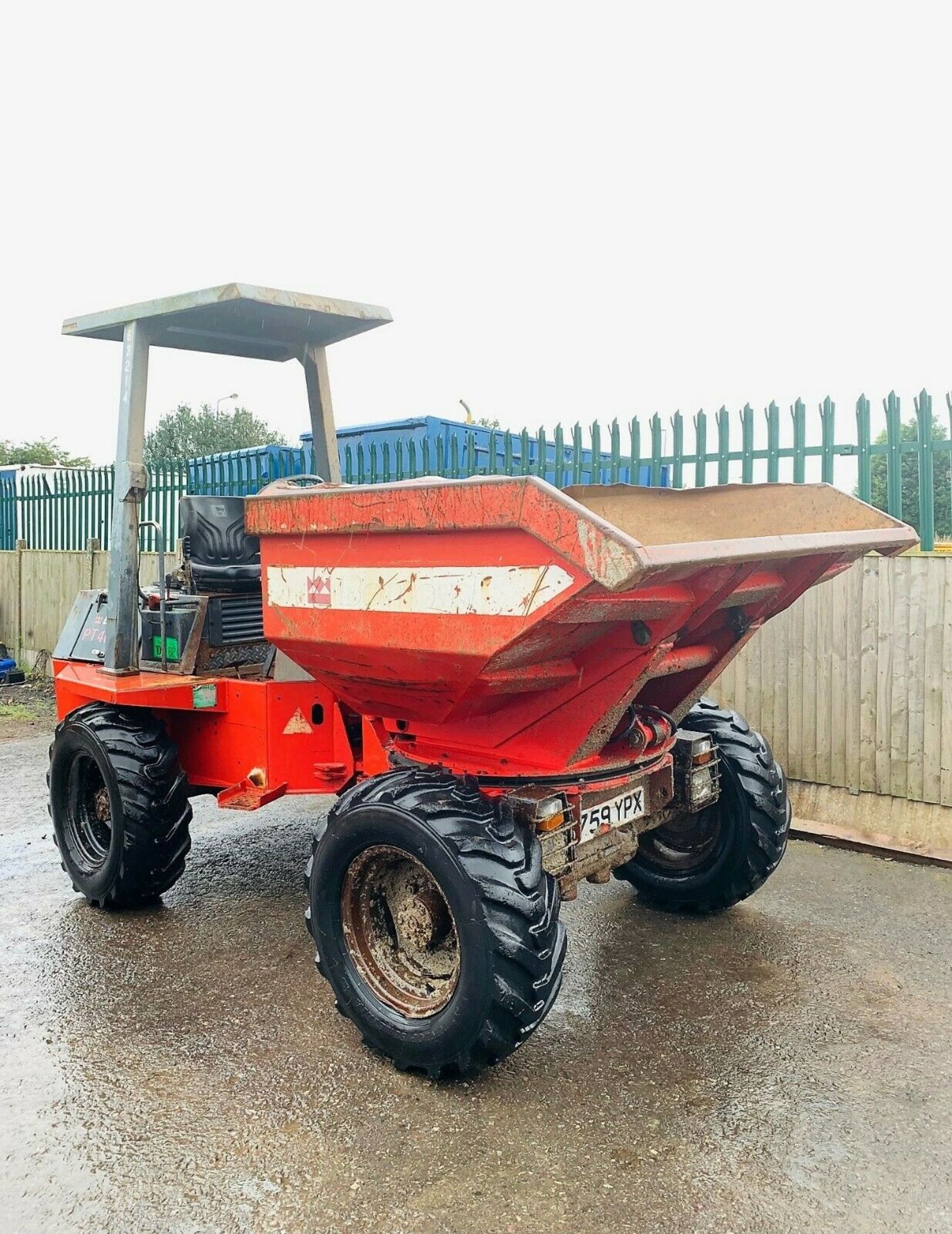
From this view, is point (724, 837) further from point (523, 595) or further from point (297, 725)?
point (523, 595)

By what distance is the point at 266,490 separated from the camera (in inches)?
147

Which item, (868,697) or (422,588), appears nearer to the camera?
(422,588)

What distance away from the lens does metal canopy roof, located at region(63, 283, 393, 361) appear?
4324 mm

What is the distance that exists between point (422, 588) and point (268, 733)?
1.51m

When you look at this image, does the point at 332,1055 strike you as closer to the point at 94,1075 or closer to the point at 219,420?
the point at 94,1075

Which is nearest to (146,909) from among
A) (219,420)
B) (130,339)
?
(130,339)

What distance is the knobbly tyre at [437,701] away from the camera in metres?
2.91

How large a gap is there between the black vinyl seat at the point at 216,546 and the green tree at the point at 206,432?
102ft

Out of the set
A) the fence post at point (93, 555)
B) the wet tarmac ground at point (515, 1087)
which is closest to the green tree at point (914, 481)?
the wet tarmac ground at point (515, 1087)

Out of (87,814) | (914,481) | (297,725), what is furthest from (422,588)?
(914,481)

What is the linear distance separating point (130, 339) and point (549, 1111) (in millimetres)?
3672

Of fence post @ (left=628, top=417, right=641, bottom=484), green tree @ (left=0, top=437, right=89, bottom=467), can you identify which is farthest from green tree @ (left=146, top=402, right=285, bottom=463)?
fence post @ (left=628, top=417, right=641, bottom=484)

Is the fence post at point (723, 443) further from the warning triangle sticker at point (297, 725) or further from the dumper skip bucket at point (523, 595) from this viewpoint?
the warning triangle sticker at point (297, 725)

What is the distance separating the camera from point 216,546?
15.6 ft
